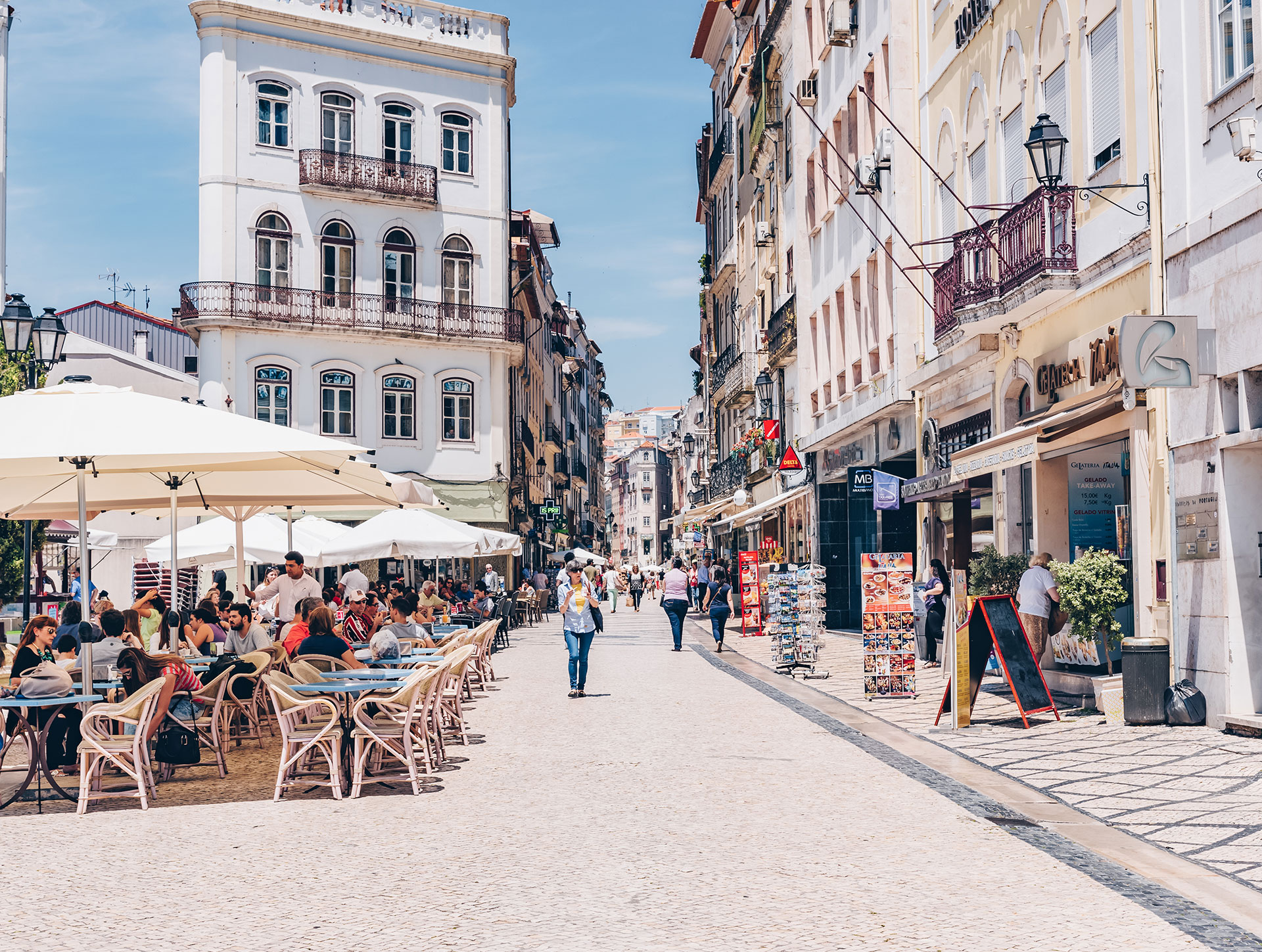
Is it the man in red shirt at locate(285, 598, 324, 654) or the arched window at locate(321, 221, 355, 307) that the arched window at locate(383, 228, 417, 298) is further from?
the man in red shirt at locate(285, 598, 324, 654)

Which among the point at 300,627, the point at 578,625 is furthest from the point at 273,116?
the point at 300,627

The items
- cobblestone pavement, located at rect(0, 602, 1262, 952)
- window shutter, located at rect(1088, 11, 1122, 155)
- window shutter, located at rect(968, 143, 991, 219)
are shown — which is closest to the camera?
cobblestone pavement, located at rect(0, 602, 1262, 952)

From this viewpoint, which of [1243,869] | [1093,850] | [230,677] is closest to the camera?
[1243,869]

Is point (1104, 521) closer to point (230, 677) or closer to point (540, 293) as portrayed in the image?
point (230, 677)

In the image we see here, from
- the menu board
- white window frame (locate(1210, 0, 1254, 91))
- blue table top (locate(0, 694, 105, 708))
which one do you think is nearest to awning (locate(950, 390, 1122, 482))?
white window frame (locate(1210, 0, 1254, 91))

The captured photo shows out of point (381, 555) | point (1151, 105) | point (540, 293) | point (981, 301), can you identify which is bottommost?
point (381, 555)

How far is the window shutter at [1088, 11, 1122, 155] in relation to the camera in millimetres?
15961

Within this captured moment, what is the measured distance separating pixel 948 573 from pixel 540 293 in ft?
147

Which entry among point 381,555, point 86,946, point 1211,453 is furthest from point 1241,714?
point 381,555

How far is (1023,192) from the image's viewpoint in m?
19.1

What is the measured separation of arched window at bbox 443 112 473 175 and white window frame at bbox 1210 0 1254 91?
108 ft

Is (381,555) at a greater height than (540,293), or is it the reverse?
(540,293)

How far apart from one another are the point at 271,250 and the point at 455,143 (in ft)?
22.0

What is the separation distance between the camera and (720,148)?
52156 mm
